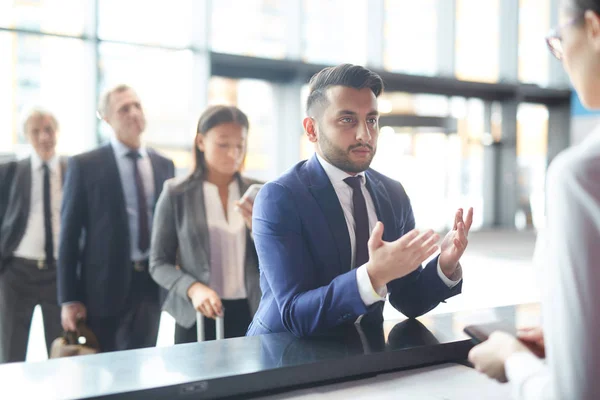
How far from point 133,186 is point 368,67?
321 inches

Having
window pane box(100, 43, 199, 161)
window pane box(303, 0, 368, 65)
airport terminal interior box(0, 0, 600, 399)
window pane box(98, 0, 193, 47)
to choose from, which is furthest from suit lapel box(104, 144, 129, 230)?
window pane box(303, 0, 368, 65)

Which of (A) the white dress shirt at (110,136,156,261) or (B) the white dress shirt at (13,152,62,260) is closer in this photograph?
(A) the white dress shirt at (110,136,156,261)

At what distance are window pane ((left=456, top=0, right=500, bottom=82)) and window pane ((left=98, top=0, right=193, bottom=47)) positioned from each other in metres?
5.91

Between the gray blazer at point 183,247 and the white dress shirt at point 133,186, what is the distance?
0.26m

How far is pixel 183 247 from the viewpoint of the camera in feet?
8.77

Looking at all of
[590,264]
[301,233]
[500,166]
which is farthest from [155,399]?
[500,166]

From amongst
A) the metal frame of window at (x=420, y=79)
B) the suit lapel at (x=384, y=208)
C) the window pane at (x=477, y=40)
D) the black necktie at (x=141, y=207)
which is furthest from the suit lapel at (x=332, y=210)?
the window pane at (x=477, y=40)

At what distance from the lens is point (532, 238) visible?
1155 centimetres

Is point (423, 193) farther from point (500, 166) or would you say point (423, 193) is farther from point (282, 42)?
point (282, 42)

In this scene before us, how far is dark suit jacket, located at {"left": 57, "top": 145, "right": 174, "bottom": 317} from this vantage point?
2.87 metres

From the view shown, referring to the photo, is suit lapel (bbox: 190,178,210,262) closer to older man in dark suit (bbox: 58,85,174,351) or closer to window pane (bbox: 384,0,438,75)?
older man in dark suit (bbox: 58,85,174,351)

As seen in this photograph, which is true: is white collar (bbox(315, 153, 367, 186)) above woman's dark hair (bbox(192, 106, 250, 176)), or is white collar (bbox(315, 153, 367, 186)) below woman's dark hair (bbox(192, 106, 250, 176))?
below

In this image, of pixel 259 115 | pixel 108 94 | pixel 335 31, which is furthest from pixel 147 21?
pixel 108 94

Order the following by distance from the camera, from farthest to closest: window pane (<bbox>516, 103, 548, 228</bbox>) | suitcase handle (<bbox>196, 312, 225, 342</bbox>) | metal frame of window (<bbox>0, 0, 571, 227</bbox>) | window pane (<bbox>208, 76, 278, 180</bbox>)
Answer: window pane (<bbox>516, 103, 548, 228</bbox>) < window pane (<bbox>208, 76, 278, 180</bbox>) < metal frame of window (<bbox>0, 0, 571, 227</bbox>) < suitcase handle (<bbox>196, 312, 225, 342</bbox>)
